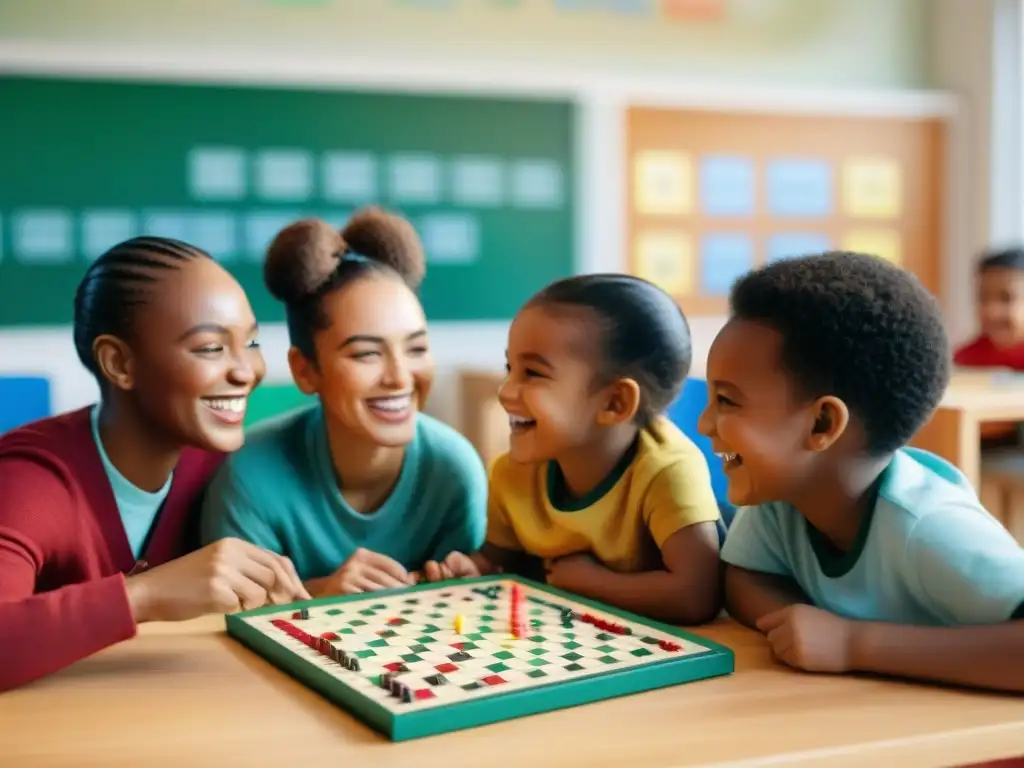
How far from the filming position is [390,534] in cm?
129

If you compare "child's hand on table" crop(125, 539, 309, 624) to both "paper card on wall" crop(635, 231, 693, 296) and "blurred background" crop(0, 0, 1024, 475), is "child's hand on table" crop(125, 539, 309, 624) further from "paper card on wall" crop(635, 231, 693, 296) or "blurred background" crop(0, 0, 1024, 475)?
"paper card on wall" crop(635, 231, 693, 296)

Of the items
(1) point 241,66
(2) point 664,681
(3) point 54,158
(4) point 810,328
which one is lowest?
(2) point 664,681

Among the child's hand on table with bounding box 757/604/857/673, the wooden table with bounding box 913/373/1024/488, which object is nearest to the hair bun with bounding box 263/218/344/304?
the child's hand on table with bounding box 757/604/857/673

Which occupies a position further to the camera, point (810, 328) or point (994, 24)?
point (994, 24)

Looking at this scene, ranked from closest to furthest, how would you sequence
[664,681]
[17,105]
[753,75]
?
[664,681] < [17,105] < [753,75]

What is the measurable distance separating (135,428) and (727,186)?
265cm

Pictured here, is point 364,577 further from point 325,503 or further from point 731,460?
point 731,460

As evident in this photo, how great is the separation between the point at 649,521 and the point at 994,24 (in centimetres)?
305

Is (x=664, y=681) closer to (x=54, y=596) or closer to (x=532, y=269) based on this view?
(x=54, y=596)

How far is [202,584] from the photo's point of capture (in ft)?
3.10

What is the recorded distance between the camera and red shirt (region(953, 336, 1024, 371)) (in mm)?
2941

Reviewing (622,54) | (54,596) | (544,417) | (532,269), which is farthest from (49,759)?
(622,54)

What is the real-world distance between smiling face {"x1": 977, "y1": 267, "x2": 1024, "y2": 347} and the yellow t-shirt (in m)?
2.13

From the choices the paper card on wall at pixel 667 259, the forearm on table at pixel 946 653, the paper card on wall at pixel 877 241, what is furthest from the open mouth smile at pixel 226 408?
the paper card on wall at pixel 877 241
